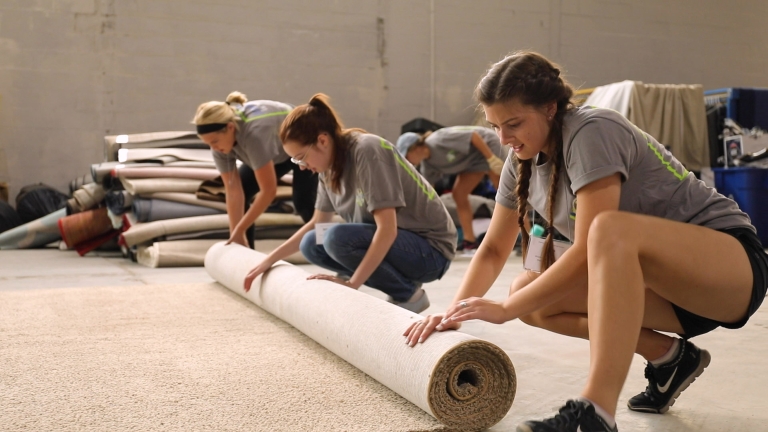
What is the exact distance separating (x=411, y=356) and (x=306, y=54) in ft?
17.6

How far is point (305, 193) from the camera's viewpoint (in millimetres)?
3633

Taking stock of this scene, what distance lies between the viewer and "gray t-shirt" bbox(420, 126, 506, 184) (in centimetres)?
496

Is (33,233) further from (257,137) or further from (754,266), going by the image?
(754,266)

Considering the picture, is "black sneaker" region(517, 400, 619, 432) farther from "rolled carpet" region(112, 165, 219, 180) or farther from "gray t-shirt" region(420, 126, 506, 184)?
"rolled carpet" region(112, 165, 219, 180)

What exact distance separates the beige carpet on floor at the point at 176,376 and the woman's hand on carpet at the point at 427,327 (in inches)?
6.2

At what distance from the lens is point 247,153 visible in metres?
3.24

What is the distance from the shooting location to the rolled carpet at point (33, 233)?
17.4ft

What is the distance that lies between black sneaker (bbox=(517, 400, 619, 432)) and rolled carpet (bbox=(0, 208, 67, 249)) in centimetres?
487

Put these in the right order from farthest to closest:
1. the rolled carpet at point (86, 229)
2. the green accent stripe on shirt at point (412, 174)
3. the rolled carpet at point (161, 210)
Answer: the rolled carpet at point (86, 229), the rolled carpet at point (161, 210), the green accent stripe on shirt at point (412, 174)

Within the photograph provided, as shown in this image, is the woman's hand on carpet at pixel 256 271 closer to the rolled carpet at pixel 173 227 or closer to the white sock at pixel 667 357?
the white sock at pixel 667 357

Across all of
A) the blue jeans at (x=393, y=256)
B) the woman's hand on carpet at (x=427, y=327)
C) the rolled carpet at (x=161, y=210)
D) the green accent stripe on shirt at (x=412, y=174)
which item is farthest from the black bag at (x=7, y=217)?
the woman's hand on carpet at (x=427, y=327)

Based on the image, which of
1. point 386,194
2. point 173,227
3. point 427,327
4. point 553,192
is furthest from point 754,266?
point 173,227

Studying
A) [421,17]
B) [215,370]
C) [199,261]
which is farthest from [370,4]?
[215,370]

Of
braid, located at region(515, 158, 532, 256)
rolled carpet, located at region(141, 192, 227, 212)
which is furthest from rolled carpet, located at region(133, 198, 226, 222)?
braid, located at region(515, 158, 532, 256)
